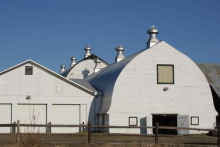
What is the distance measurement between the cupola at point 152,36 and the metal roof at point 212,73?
651cm

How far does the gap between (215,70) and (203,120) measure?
910cm

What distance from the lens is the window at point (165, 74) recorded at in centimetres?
3619

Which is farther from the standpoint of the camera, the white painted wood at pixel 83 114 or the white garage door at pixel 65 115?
the white painted wood at pixel 83 114

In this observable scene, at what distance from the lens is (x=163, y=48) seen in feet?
119

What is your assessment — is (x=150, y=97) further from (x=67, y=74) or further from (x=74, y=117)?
(x=67, y=74)

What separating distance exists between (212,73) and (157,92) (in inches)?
375

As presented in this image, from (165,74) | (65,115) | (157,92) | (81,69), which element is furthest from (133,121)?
(81,69)

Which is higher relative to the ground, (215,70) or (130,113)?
(215,70)

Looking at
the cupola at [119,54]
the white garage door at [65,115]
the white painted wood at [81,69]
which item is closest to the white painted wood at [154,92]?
the white garage door at [65,115]

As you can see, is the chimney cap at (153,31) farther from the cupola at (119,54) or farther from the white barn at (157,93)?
the cupola at (119,54)

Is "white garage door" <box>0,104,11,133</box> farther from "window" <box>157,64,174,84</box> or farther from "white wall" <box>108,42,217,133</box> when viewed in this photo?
"window" <box>157,64,174,84</box>

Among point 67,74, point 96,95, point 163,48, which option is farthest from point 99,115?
point 67,74

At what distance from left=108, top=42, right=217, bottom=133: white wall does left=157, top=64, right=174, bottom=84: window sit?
26 centimetres

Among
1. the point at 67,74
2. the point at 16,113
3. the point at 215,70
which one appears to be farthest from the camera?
the point at 67,74
